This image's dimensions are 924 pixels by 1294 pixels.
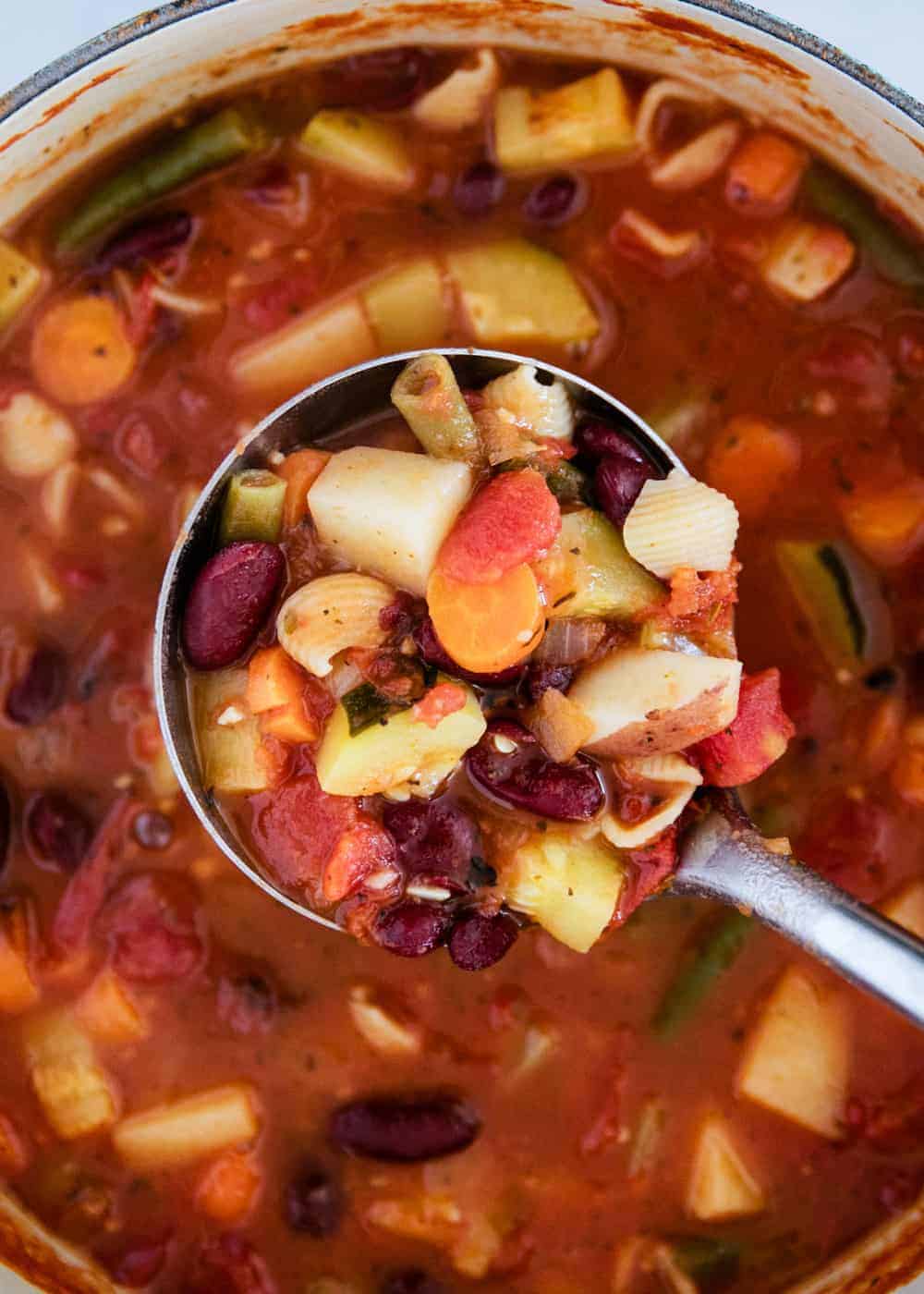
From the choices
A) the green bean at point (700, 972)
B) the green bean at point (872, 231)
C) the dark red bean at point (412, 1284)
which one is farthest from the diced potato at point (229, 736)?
the green bean at point (872, 231)

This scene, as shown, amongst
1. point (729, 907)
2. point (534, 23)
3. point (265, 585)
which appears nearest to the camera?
point (265, 585)

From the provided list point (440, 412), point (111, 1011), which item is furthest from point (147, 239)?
point (111, 1011)

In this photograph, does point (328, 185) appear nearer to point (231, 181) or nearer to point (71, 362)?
point (231, 181)

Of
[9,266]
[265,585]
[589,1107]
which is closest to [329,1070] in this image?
[589,1107]

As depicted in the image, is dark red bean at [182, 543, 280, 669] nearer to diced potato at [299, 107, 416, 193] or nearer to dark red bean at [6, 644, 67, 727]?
dark red bean at [6, 644, 67, 727]

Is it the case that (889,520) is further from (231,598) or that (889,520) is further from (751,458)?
(231,598)
